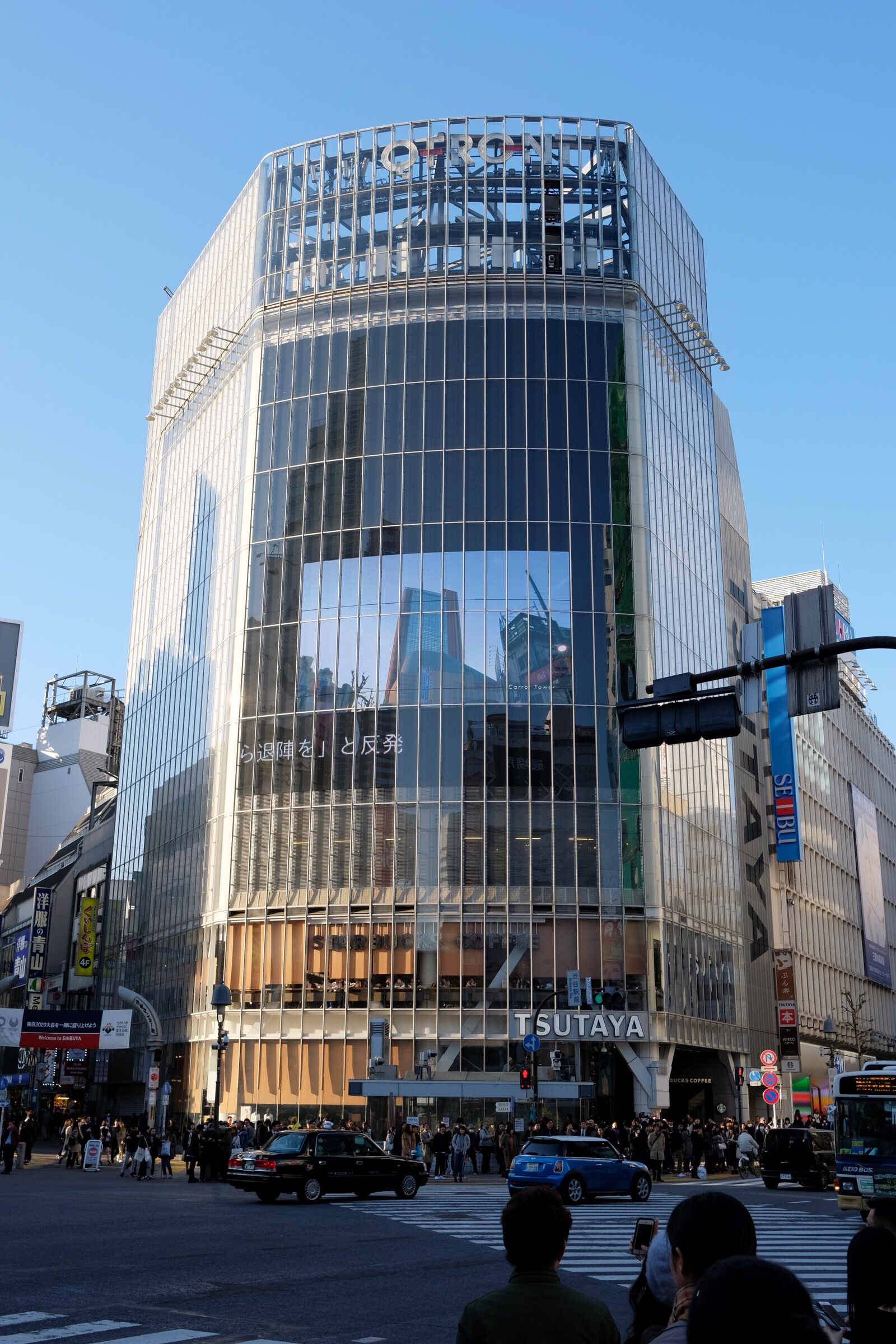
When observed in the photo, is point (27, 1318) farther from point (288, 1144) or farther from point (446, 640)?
point (446, 640)

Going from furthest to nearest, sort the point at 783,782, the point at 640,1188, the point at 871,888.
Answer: the point at 871,888 < the point at 783,782 < the point at 640,1188

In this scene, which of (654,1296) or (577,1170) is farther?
(577,1170)

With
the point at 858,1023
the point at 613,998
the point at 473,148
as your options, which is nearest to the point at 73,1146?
the point at 613,998

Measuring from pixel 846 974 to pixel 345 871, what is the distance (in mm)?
57407

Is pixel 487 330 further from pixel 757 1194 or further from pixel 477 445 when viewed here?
pixel 757 1194

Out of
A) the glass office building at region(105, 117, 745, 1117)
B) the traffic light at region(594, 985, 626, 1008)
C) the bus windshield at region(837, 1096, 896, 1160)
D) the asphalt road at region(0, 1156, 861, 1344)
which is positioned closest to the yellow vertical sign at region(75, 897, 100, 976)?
the glass office building at region(105, 117, 745, 1117)

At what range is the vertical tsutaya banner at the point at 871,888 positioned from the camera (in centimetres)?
10731

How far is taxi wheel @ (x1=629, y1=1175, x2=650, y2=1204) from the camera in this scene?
30.7 metres

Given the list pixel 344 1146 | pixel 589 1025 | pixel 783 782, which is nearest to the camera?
pixel 344 1146

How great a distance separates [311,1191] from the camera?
3005 centimetres

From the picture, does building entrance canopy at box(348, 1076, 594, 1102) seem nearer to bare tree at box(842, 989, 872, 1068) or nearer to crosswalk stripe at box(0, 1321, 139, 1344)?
bare tree at box(842, 989, 872, 1068)

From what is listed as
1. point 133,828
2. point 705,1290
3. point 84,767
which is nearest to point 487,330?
point 133,828

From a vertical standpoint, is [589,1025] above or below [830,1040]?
below

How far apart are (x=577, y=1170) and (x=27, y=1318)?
19.1 meters
